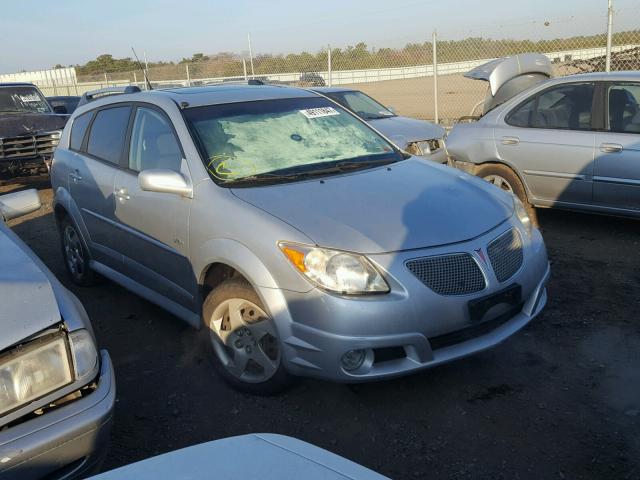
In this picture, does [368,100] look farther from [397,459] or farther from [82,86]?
[82,86]

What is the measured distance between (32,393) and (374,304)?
1.53 m

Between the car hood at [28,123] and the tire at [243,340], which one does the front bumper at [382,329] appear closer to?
the tire at [243,340]

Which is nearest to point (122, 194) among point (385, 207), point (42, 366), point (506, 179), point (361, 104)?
point (385, 207)

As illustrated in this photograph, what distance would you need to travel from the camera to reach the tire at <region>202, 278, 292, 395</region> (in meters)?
3.46

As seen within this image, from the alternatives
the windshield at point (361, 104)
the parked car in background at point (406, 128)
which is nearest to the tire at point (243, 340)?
the parked car in background at point (406, 128)

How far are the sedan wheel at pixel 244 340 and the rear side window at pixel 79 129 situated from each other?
2.64 m

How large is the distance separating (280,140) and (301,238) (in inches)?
47.8

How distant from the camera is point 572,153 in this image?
Answer: 6.23 metres

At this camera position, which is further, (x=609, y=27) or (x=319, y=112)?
(x=609, y=27)

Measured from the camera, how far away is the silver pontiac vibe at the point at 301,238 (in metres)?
3.15

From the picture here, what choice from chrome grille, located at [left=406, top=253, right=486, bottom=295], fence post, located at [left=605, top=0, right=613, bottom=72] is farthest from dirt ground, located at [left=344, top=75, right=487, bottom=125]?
chrome grille, located at [left=406, top=253, right=486, bottom=295]

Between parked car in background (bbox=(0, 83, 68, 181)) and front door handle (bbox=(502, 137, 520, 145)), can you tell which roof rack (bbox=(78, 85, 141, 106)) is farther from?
front door handle (bbox=(502, 137, 520, 145))

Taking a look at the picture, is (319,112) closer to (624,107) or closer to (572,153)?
(572,153)

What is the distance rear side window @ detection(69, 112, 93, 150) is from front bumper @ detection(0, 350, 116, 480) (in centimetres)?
345
